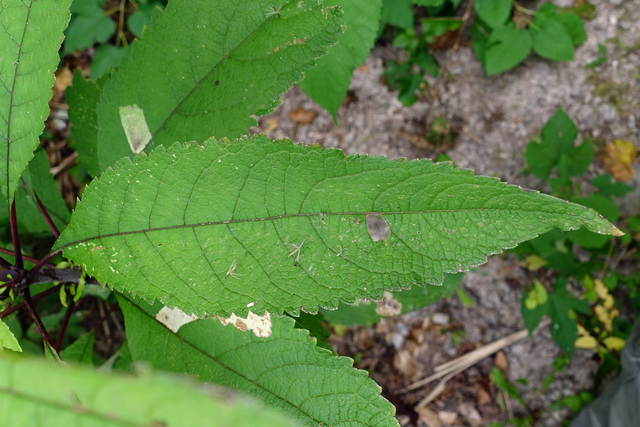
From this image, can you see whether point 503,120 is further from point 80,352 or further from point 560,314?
point 80,352

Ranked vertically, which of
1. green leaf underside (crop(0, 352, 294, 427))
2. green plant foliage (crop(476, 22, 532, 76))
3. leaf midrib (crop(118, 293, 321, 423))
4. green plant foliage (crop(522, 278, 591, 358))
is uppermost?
green leaf underside (crop(0, 352, 294, 427))

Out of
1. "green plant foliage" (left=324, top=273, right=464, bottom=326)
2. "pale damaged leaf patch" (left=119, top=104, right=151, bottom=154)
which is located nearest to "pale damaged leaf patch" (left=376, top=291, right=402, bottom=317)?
"green plant foliage" (left=324, top=273, right=464, bottom=326)

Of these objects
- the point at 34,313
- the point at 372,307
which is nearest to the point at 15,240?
the point at 34,313

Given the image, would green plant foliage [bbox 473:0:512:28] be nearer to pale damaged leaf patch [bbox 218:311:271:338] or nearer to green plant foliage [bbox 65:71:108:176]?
green plant foliage [bbox 65:71:108:176]

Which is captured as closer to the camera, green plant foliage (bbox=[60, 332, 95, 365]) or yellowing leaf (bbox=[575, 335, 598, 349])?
green plant foliage (bbox=[60, 332, 95, 365])

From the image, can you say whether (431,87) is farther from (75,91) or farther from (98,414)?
(98,414)

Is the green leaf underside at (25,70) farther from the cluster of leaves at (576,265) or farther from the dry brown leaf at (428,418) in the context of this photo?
the dry brown leaf at (428,418)

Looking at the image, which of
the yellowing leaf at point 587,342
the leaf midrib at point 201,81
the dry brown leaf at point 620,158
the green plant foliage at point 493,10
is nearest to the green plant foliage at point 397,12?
the green plant foliage at point 493,10
